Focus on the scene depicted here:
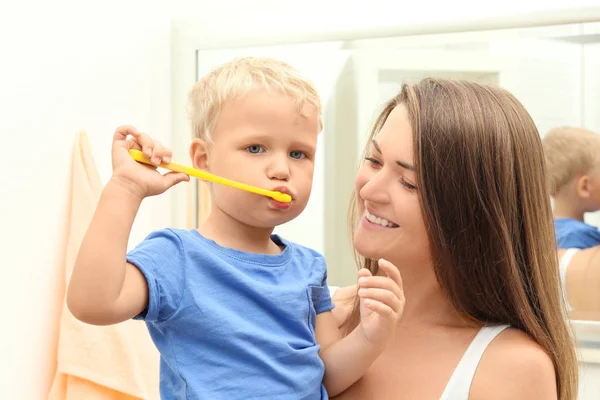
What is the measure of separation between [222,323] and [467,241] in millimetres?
354

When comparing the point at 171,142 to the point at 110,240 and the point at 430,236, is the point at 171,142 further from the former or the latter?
the point at 110,240

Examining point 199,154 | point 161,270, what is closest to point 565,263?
point 199,154

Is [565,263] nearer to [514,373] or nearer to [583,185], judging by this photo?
[583,185]

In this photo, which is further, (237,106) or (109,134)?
(109,134)

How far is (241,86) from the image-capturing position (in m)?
0.96

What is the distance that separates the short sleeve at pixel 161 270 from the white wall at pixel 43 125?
1.74 ft

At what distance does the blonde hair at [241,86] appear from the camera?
0.97 meters

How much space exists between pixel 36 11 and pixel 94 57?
0.18 metres

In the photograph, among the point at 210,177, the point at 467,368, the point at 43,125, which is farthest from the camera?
the point at 43,125

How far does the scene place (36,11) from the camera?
4.49 feet

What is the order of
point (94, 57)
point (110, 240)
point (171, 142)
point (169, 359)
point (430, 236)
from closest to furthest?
point (110, 240), point (169, 359), point (430, 236), point (94, 57), point (171, 142)

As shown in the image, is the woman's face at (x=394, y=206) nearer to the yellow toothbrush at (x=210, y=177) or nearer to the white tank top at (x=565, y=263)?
the yellow toothbrush at (x=210, y=177)

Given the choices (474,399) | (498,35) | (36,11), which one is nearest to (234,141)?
(474,399)

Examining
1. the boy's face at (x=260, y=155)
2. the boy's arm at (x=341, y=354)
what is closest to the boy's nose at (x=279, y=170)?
the boy's face at (x=260, y=155)
